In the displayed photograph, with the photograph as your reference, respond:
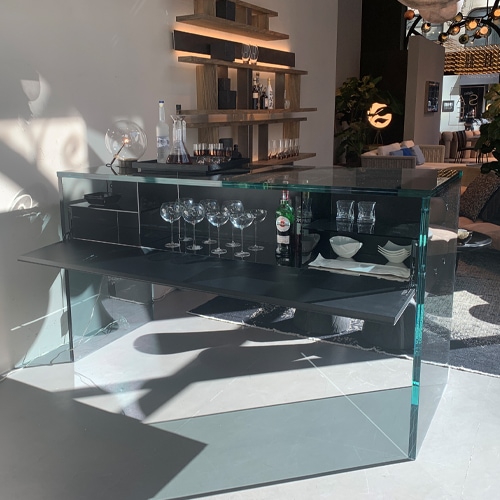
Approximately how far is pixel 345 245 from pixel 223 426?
107 centimetres

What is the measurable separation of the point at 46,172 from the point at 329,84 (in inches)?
184

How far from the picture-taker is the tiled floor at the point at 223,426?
2.39 meters

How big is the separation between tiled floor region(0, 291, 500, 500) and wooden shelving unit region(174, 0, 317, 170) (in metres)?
1.44

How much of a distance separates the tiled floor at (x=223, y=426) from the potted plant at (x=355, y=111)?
8.82m

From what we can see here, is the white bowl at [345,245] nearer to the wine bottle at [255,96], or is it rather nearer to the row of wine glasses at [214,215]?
the row of wine glasses at [214,215]

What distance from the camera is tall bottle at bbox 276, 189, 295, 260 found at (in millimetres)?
2871

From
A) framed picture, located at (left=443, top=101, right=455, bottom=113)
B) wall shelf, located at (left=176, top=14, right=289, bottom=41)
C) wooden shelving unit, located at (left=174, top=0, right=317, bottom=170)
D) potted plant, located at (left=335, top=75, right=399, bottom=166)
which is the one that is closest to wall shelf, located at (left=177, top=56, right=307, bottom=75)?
wooden shelving unit, located at (left=174, top=0, right=317, bottom=170)

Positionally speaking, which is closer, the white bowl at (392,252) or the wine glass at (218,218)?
the white bowl at (392,252)

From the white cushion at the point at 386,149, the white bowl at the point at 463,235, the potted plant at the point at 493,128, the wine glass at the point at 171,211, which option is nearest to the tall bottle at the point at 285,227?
the wine glass at the point at 171,211

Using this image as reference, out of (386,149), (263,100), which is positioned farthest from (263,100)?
(386,149)

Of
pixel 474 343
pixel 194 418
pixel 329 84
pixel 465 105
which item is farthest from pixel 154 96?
pixel 465 105

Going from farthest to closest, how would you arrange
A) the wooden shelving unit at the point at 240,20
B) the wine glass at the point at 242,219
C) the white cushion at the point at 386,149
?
the white cushion at the point at 386,149, the wooden shelving unit at the point at 240,20, the wine glass at the point at 242,219

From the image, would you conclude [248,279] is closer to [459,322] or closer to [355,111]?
[459,322]

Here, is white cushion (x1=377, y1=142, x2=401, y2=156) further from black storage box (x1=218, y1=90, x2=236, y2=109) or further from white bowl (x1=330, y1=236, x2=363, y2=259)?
white bowl (x1=330, y1=236, x2=363, y2=259)
